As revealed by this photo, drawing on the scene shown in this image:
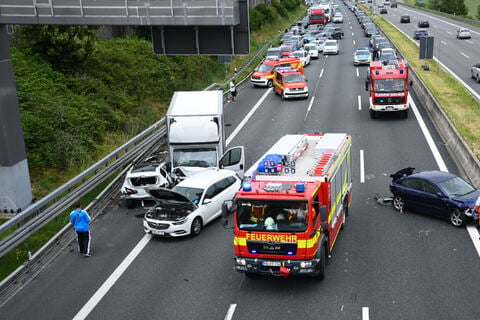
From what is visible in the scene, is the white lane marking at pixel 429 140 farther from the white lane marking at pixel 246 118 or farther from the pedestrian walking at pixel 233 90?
the pedestrian walking at pixel 233 90

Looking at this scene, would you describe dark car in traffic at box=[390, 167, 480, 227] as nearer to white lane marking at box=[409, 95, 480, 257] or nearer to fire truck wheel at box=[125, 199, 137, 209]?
white lane marking at box=[409, 95, 480, 257]

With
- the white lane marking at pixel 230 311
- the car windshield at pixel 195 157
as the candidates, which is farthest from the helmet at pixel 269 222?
the car windshield at pixel 195 157

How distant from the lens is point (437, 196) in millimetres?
18359

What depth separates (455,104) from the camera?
33062 mm

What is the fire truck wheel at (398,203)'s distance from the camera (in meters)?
19.7

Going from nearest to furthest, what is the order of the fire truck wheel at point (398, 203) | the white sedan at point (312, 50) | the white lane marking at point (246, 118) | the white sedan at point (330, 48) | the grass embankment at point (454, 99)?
the fire truck wheel at point (398, 203) < the grass embankment at point (454, 99) < the white lane marking at point (246, 118) < the white sedan at point (312, 50) < the white sedan at point (330, 48)

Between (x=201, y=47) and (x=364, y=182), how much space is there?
27.7 ft

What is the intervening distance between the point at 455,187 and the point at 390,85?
1454 centimetres

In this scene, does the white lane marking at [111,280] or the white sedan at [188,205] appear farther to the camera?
the white sedan at [188,205]

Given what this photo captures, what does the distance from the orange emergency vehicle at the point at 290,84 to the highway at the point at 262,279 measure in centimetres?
1666

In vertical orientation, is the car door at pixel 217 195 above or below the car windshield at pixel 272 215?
below

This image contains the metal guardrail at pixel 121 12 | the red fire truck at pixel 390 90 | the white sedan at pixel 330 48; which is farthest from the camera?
the white sedan at pixel 330 48

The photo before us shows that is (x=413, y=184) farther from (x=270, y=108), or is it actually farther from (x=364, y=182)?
(x=270, y=108)

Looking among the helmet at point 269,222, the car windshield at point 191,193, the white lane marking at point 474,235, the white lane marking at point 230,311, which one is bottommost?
the white lane marking at point 230,311
